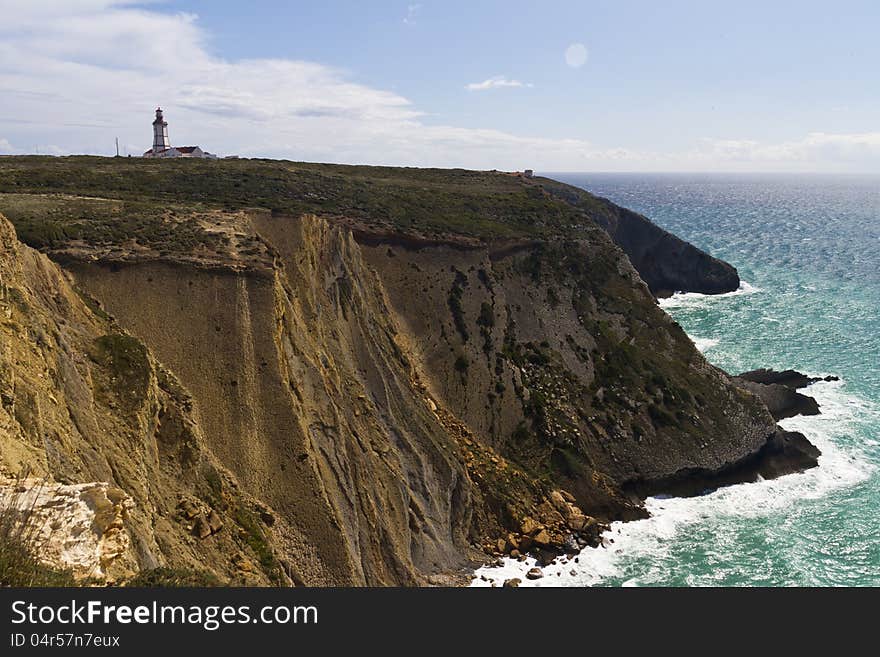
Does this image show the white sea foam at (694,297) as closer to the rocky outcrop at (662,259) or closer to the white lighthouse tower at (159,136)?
the rocky outcrop at (662,259)

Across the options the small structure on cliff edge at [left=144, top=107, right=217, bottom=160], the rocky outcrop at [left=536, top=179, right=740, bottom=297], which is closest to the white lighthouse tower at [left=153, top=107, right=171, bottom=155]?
the small structure on cliff edge at [left=144, top=107, right=217, bottom=160]

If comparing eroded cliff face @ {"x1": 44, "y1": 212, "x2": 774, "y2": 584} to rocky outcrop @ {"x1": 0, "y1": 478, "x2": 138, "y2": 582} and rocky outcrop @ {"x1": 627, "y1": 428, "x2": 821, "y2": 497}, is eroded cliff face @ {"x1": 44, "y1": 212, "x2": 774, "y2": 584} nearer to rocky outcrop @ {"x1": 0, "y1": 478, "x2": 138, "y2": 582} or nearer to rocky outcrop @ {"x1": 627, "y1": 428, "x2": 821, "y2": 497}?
rocky outcrop @ {"x1": 627, "y1": 428, "x2": 821, "y2": 497}

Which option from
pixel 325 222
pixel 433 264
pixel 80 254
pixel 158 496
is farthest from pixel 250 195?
pixel 158 496

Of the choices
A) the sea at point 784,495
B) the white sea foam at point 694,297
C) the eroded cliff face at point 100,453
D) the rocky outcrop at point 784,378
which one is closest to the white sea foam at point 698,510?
the sea at point 784,495

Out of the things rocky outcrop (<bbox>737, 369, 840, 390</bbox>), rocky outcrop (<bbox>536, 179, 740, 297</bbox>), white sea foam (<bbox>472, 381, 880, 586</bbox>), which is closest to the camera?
white sea foam (<bbox>472, 381, 880, 586</bbox>)

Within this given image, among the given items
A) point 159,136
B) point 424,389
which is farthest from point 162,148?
point 424,389
